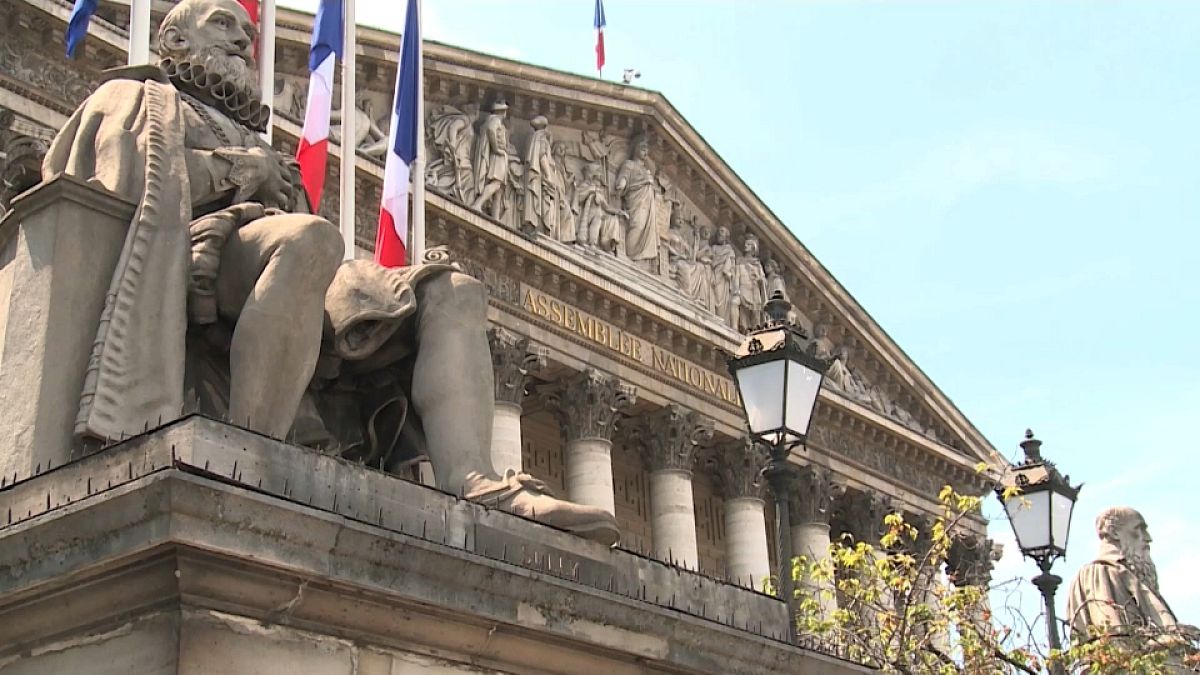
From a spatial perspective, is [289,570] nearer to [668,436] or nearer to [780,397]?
[780,397]

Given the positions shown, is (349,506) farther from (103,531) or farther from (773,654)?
(773,654)

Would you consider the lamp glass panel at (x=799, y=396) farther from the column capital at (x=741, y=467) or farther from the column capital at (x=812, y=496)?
the column capital at (x=812, y=496)

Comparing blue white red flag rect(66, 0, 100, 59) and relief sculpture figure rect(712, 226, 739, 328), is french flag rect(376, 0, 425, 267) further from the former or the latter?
relief sculpture figure rect(712, 226, 739, 328)

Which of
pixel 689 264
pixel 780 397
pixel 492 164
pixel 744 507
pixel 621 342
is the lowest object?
pixel 780 397

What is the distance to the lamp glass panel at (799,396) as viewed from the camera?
8.01 metres

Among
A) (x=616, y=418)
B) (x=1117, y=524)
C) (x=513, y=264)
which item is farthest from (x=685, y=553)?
(x=1117, y=524)

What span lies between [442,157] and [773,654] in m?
20.0

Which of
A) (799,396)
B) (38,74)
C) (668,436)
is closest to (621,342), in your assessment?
(668,436)

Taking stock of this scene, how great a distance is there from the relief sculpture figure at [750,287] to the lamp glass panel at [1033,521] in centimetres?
1822

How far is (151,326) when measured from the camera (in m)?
4.16

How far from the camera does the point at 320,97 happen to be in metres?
14.7

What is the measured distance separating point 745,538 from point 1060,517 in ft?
52.5

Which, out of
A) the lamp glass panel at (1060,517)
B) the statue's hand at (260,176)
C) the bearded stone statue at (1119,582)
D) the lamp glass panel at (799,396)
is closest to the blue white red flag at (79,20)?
the lamp glass panel at (799,396)

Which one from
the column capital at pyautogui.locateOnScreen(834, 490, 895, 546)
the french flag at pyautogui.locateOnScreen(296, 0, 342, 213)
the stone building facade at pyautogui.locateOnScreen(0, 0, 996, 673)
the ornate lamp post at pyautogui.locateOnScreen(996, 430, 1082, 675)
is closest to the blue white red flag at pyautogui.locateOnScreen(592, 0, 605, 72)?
the stone building facade at pyautogui.locateOnScreen(0, 0, 996, 673)
